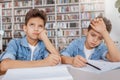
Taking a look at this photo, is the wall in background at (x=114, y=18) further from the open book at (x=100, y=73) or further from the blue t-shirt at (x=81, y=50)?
the open book at (x=100, y=73)

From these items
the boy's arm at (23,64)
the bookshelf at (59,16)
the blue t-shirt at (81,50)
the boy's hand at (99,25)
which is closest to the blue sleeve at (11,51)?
the boy's arm at (23,64)

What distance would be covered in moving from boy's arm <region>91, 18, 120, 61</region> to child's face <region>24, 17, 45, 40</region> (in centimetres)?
23

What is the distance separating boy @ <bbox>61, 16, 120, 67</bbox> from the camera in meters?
0.92

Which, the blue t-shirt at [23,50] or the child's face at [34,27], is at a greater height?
the child's face at [34,27]

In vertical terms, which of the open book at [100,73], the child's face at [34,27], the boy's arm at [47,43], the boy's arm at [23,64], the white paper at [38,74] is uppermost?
the child's face at [34,27]

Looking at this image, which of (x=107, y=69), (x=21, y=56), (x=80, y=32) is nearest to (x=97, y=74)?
(x=107, y=69)

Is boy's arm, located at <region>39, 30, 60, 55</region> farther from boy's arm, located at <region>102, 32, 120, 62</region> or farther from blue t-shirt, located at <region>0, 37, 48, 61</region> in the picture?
boy's arm, located at <region>102, 32, 120, 62</region>

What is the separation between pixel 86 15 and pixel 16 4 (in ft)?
5.34

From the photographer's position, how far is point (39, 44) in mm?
997

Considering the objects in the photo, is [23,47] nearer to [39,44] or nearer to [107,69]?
[39,44]

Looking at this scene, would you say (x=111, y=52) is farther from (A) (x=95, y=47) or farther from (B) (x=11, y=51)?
(B) (x=11, y=51)

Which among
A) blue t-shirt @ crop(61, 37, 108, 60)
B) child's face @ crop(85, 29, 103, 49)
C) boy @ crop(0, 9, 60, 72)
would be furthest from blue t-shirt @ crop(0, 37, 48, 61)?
child's face @ crop(85, 29, 103, 49)

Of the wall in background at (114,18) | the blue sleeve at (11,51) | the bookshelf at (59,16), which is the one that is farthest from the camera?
the bookshelf at (59,16)

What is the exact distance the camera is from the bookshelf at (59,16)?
191 inches
